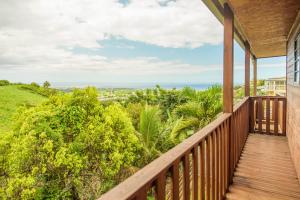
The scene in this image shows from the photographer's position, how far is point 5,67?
13.8m

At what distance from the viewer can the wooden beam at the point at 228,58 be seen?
2713mm

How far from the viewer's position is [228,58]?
2744 mm

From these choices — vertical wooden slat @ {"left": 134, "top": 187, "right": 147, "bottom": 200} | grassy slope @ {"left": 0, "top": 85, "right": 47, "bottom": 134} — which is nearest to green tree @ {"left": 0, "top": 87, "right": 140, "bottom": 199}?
vertical wooden slat @ {"left": 134, "top": 187, "right": 147, "bottom": 200}

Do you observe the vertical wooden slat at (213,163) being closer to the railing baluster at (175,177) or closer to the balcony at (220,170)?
the balcony at (220,170)

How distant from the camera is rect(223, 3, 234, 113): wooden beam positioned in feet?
8.90

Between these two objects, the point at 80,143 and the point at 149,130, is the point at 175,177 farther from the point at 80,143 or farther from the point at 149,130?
the point at 80,143

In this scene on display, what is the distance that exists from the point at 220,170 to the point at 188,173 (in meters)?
1.08

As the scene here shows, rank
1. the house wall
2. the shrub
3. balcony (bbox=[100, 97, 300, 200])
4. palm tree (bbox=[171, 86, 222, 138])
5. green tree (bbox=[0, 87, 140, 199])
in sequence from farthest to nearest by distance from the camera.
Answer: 1. the shrub
2. palm tree (bbox=[171, 86, 222, 138])
3. green tree (bbox=[0, 87, 140, 199])
4. the house wall
5. balcony (bbox=[100, 97, 300, 200])

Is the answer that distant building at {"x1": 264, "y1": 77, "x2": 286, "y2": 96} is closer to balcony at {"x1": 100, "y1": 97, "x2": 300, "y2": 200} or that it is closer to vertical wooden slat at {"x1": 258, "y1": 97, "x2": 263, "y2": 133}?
vertical wooden slat at {"x1": 258, "y1": 97, "x2": 263, "y2": 133}

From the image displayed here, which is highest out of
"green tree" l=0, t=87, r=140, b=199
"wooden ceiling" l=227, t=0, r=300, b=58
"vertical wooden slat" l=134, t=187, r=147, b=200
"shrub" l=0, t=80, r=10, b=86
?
"wooden ceiling" l=227, t=0, r=300, b=58

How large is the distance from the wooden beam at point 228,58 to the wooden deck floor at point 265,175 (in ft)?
3.09

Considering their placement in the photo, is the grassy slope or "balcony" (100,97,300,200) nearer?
"balcony" (100,97,300,200)

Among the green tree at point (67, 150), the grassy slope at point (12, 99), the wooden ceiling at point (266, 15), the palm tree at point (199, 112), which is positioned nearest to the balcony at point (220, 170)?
the palm tree at point (199, 112)

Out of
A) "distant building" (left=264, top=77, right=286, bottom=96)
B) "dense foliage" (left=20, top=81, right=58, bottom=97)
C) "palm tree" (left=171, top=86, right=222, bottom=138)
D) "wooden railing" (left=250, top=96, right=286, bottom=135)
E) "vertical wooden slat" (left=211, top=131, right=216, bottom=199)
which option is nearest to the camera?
"vertical wooden slat" (left=211, top=131, right=216, bottom=199)
